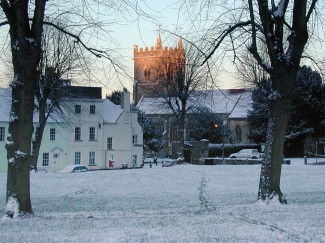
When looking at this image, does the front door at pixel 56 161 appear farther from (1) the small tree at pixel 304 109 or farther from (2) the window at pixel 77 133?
(1) the small tree at pixel 304 109

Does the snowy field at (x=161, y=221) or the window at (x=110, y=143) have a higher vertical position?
the window at (x=110, y=143)

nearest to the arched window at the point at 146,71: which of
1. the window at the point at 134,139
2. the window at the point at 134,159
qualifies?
the window at the point at 134,139

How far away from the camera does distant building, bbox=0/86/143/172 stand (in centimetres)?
5440

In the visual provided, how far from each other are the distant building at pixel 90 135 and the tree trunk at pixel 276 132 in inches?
1601

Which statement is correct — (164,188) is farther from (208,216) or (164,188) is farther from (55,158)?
(55,158)

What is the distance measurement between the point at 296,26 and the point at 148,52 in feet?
371

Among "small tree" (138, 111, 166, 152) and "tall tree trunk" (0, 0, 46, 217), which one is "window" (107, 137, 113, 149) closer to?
"small tree" (138, 111, 166, 152)

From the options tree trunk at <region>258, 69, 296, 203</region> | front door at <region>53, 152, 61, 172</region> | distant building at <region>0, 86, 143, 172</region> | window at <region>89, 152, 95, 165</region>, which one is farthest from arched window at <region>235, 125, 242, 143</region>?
tree trunk at <region>258, 69, 296, 203</region>

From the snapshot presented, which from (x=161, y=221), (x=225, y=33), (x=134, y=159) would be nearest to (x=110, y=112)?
(x=134, y=159)

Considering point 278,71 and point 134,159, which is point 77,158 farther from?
point 278,71

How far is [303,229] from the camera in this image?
8.91 metres

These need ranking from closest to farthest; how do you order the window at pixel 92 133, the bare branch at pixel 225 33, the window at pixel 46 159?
the bare branch at pixel 225 33
the window at pixel 46 159
the window at pixel 92 133

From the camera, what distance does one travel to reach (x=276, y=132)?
1316 cm

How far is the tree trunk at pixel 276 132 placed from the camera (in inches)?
517
